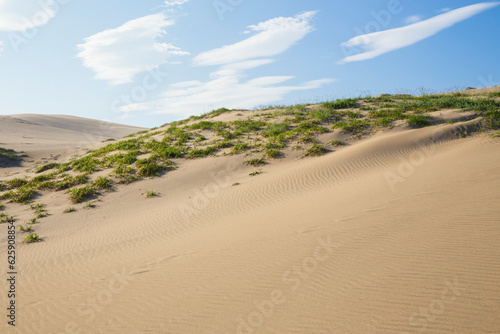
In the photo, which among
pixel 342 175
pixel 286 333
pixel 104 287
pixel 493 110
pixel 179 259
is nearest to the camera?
pixel 286 333

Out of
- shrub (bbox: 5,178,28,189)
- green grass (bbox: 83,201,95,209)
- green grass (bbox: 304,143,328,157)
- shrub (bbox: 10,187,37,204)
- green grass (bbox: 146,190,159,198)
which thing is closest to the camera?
green grass (bbox: 83,201,95,209)

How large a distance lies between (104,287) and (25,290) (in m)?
1.49

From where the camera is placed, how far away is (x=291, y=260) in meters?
4.90

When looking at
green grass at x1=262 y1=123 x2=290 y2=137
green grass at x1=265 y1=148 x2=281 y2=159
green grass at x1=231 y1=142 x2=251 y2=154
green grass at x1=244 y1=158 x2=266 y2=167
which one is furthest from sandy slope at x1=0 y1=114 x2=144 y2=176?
green grass at x1=265 y1=148 x2=281 y2=159

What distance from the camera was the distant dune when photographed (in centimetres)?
362

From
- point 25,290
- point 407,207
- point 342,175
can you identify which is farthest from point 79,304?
point 342,175

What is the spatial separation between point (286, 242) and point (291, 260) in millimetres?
757

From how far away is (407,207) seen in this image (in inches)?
247

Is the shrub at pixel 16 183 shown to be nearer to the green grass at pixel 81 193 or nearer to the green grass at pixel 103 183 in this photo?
A: the green grass at pixel 81 193

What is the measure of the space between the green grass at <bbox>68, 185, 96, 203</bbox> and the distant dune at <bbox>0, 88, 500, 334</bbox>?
295 millimetres

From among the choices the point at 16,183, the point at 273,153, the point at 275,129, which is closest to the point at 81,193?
the point at 16,183

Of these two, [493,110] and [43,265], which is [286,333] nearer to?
[43,265]

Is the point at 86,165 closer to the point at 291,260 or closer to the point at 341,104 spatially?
the point at 291,260

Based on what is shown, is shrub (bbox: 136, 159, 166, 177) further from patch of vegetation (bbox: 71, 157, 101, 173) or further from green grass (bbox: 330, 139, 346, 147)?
green grass (bbox: 330, 139, 346, 147)
